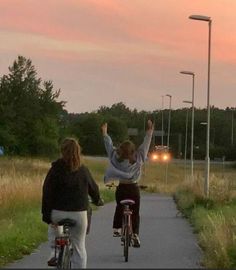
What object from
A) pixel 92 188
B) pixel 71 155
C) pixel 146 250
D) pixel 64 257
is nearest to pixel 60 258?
pixel 64 257

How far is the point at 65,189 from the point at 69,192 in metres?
0.06

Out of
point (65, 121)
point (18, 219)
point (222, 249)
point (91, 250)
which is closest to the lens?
point (222, 249)

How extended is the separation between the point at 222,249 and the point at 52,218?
3687 millimetres

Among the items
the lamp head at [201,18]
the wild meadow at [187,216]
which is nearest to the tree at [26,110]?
the wild meadow at [187,216]

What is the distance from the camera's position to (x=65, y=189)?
874 cm

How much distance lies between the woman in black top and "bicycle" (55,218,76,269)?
74 millimetres

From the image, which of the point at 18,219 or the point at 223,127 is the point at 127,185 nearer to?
the point at 18,219

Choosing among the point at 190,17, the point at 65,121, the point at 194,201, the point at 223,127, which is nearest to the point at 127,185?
the point at 194,201

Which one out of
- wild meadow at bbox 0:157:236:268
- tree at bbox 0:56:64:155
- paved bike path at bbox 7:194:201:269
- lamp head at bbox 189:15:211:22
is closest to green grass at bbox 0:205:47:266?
wild meadow at bbox 0:157:236:268

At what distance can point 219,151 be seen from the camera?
411ft

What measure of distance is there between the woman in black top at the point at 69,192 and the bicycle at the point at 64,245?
0.24 ft

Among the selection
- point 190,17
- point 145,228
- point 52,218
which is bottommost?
point 145,228

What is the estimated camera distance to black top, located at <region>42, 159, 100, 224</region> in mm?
8719

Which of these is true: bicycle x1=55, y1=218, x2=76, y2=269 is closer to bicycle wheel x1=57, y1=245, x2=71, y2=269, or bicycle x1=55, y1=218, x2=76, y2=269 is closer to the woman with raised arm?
bicycle wheel x1=57, y1=245, x2=71, y2=269
